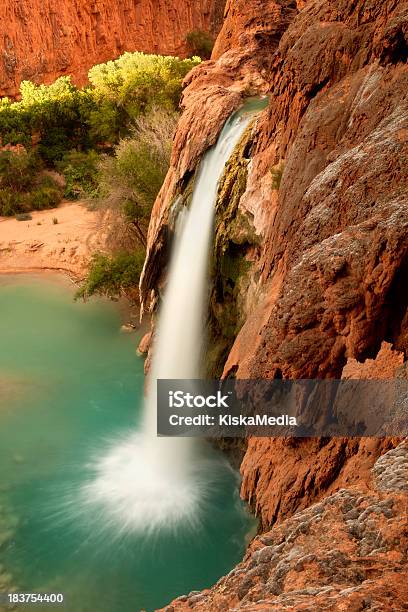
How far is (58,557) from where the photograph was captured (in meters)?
8.59

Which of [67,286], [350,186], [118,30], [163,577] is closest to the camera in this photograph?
[350,186]

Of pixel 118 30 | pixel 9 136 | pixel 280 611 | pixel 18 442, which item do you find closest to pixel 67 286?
pixel 18 442

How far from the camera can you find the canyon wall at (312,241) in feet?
14.7

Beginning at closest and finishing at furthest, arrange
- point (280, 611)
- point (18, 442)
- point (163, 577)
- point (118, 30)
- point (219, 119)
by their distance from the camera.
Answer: point (280, 611) → point (163, 577) → point (18, 442) → point (219, 119) → point (118, 30)

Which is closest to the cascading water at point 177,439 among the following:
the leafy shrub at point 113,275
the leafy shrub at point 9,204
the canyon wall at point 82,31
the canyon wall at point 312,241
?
the canyon wall at point 312,241

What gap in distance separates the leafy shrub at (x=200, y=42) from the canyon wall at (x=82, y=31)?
669 millimetres

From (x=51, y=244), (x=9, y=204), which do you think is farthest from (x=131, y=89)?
(x=51, y=244)

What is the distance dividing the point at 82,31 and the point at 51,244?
66.6 feet

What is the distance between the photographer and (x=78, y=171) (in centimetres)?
2725

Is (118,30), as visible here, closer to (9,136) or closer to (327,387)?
(9,136)

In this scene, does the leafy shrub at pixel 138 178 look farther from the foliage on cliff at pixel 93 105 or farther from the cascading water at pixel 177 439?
the foliage on cliff at pixel 93 105

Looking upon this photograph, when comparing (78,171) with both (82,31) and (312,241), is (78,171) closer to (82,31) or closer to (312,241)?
(82,31)

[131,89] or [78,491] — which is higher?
[131,89]

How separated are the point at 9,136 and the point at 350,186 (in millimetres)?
27235
